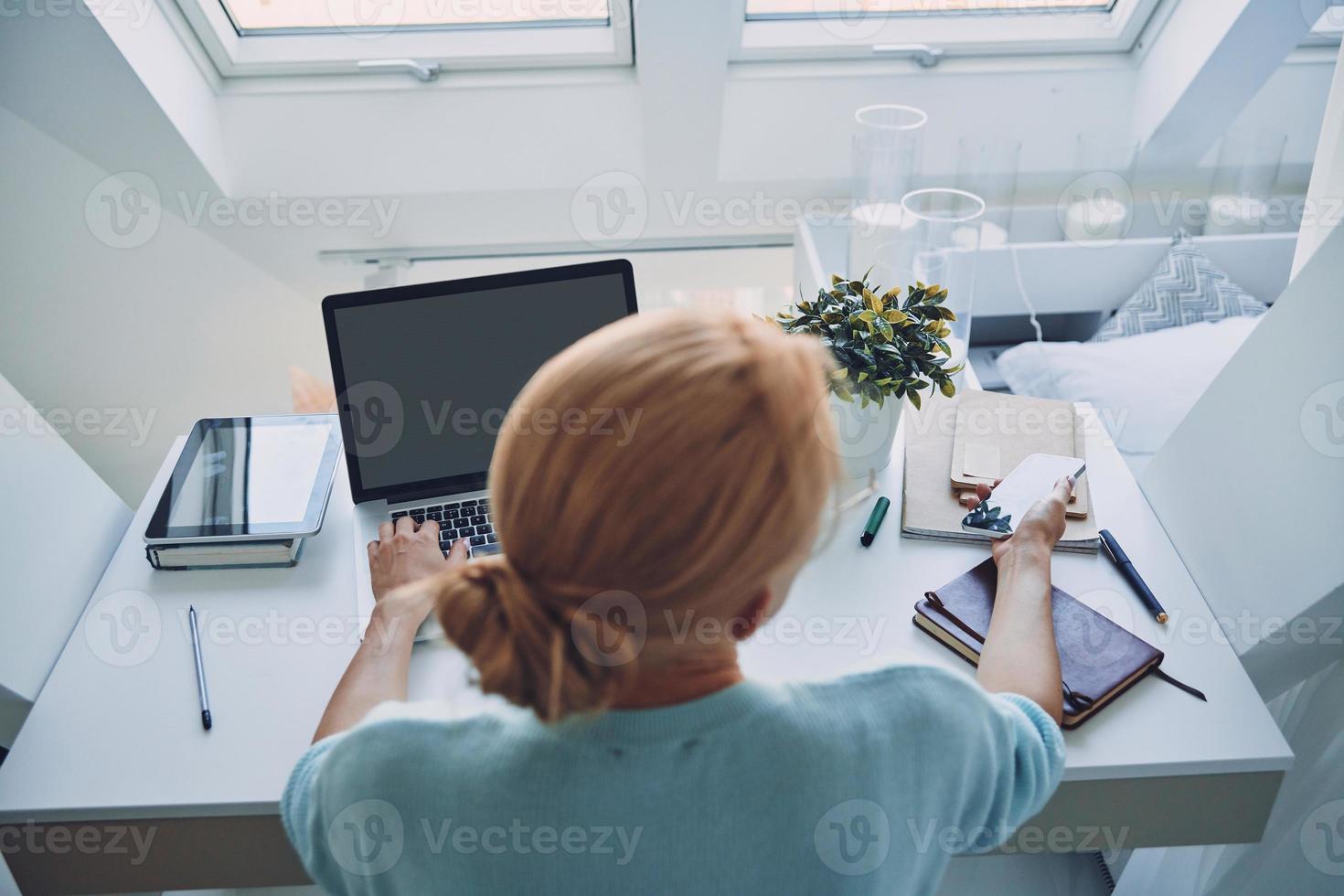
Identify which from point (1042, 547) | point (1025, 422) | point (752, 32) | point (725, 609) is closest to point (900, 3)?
point (752, 32)

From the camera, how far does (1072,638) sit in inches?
39.6

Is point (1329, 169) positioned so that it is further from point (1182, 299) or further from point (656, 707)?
point (656, 707)

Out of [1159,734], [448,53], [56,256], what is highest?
[448,53]

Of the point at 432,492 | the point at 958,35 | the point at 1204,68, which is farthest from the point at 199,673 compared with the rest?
the point at 1204,68

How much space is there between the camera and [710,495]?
0.53m

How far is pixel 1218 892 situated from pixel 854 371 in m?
0.82

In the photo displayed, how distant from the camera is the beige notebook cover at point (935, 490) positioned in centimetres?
116

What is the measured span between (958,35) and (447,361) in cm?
154

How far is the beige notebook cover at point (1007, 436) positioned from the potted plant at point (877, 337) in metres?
0.13

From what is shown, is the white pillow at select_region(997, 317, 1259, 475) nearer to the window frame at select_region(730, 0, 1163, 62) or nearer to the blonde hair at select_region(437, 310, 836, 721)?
the window frame at select_region(730, 0, 1163, 62)

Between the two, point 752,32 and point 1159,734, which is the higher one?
point 752,32

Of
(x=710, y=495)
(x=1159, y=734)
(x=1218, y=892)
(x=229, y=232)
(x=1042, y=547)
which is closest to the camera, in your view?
(x=710, y=495)

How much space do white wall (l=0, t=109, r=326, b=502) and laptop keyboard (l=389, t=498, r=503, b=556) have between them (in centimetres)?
135

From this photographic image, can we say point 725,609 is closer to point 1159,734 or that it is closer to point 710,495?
point 710,495
